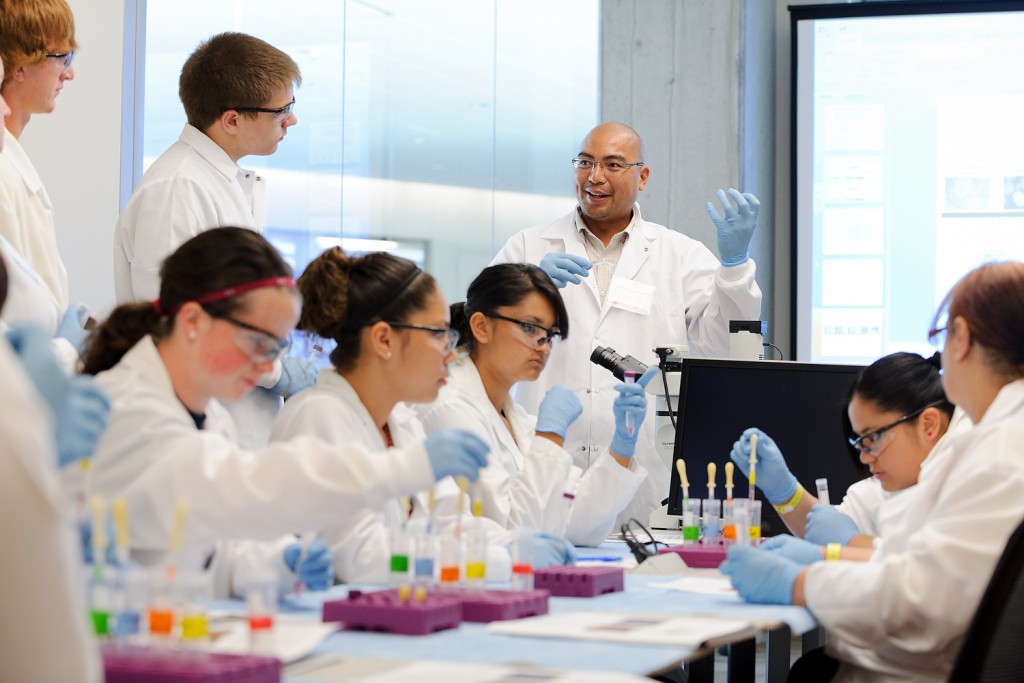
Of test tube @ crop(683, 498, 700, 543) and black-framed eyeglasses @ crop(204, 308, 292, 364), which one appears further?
test tube @ crop(683, 498, 700, 543)

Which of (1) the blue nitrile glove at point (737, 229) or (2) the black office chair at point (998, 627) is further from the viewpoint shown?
(1) the blue nitrile glove at point (737, 229)

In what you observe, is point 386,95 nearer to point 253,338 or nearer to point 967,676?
point 253,338

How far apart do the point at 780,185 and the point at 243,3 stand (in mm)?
2446

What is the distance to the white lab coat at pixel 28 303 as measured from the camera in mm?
2207

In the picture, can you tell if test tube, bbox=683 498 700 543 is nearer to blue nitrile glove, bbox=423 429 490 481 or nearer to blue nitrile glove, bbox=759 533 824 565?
blue nitrile glove, bbox=759 533 824 565

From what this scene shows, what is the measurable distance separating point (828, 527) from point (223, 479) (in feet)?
4.36

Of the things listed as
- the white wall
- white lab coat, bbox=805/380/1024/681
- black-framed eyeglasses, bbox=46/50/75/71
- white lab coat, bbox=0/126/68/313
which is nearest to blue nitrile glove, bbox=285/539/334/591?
white lab coat, bbox=805/380/1024/681

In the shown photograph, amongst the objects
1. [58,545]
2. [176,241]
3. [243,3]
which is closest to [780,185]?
[243,3]

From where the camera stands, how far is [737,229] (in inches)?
151

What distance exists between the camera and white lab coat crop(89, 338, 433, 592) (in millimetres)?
1638

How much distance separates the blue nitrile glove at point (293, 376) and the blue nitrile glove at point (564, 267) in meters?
1.22

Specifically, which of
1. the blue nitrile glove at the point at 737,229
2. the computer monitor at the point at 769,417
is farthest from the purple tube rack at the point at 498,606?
the blue nitrile glove at the point at 737,229

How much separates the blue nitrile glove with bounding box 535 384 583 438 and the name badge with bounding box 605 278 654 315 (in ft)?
3.52

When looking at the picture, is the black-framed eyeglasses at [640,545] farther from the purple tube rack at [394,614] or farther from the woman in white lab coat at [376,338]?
the purple tube rack at [394,614]
